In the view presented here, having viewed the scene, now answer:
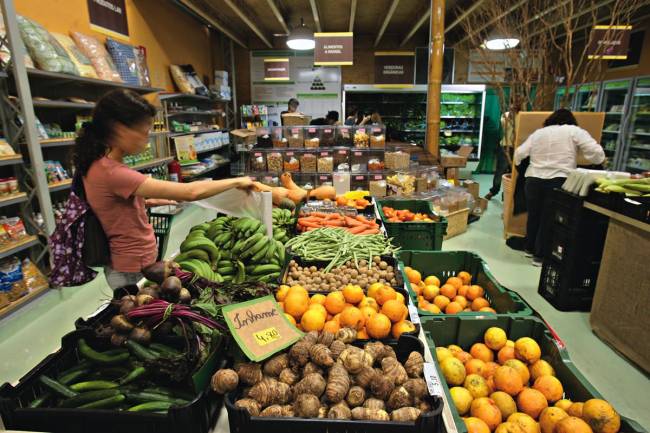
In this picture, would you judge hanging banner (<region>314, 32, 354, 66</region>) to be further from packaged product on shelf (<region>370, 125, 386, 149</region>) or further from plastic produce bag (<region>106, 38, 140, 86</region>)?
plastic produce bag (<region>106, 38, 140, 86</region>)

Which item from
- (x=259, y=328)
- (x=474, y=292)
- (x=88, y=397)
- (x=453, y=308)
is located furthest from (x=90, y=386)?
(x=474, y=292)

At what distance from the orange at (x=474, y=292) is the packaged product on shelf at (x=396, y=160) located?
3177 mm

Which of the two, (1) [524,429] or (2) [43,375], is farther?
(1) [524,429]

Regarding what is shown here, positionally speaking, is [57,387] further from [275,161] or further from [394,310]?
[275,161]

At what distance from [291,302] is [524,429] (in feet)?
3.06

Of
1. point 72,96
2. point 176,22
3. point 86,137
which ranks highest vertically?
point 176,22

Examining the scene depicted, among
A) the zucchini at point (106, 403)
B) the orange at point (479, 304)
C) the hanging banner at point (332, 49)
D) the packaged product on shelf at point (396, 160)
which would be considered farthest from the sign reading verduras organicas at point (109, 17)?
the orange at point (479, 304)

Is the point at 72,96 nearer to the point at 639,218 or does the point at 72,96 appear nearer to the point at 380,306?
the point at 380,306

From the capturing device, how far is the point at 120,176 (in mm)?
1724

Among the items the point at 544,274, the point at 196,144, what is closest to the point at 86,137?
the point at 544,274

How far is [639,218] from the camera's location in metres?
2.62

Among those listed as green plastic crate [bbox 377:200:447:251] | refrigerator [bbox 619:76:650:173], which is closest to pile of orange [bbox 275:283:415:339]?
green plastic crate [bbox 377:200:447:251]

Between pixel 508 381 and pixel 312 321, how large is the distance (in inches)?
30.9

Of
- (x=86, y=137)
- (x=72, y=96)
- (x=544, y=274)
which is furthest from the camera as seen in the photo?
(x=72, y=96)
